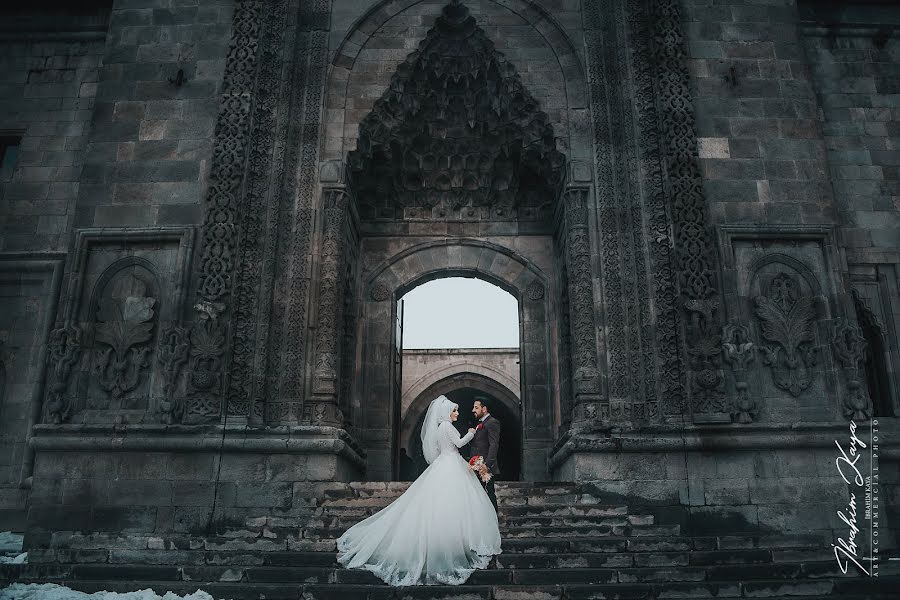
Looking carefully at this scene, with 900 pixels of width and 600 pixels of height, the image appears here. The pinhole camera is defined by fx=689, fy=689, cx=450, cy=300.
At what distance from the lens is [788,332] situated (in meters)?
9.95

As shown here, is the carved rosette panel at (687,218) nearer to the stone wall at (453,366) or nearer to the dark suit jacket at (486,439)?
the dark suit jacket at (486,439)

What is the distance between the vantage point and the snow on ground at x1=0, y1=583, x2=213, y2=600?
648 cm

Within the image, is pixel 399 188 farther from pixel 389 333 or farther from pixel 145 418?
pixel 145 418

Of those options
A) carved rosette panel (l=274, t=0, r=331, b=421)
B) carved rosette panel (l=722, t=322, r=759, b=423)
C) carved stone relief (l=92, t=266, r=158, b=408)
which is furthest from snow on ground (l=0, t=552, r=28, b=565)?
carved rosette panel (l=722, t=322, r=759, b=423)

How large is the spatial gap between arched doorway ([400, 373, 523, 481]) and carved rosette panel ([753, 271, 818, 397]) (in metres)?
9.93

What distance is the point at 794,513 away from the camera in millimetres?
9180

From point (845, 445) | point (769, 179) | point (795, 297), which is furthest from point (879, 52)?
point (845, 445)

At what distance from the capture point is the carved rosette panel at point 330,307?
9.95 metres

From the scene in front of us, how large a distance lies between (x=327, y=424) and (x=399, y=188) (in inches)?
204

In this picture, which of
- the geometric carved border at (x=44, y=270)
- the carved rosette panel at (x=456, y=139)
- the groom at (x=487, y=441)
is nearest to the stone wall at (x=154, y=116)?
the geometric carved border at (x=44, y=270)

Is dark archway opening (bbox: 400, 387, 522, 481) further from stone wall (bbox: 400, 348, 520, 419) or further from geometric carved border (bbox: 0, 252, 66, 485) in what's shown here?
geometric carved border (bbox: 0, 252, 66, 485)

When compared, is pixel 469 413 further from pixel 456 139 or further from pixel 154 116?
pixel 154 116

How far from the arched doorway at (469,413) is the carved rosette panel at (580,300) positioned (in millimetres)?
9228

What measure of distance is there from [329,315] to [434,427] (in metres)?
3.39
